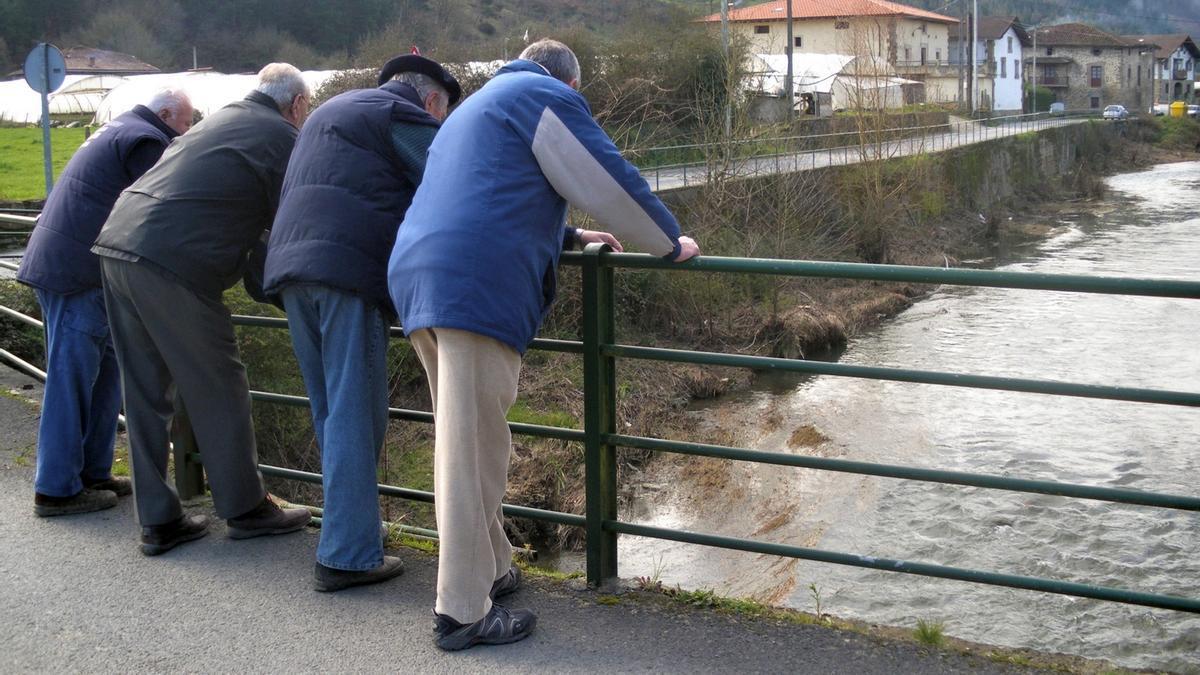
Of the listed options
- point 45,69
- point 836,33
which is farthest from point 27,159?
point 836,33

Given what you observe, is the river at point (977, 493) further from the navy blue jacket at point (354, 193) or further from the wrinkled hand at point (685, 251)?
the navy blue jacket at point (354, 193)

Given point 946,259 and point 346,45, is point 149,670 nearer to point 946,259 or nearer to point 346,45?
point 946,259

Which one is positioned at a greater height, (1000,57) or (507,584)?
(1000,57)

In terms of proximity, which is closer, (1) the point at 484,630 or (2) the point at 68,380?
(1) the point at 484,630

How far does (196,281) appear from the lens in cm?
425

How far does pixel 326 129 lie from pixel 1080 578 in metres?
9.61

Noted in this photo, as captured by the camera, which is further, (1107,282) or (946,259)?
(946,259)

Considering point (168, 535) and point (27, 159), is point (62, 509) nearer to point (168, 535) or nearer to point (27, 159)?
point (168, 535)

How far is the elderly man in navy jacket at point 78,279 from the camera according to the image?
16.0ft

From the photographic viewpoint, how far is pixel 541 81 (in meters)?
3.53

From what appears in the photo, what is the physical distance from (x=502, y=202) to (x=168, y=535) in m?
2.09

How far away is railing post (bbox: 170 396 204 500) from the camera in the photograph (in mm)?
5086

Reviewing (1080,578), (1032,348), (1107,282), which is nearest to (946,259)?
(1032,348)

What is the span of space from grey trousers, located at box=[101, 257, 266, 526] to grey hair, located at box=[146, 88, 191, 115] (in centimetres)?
92
